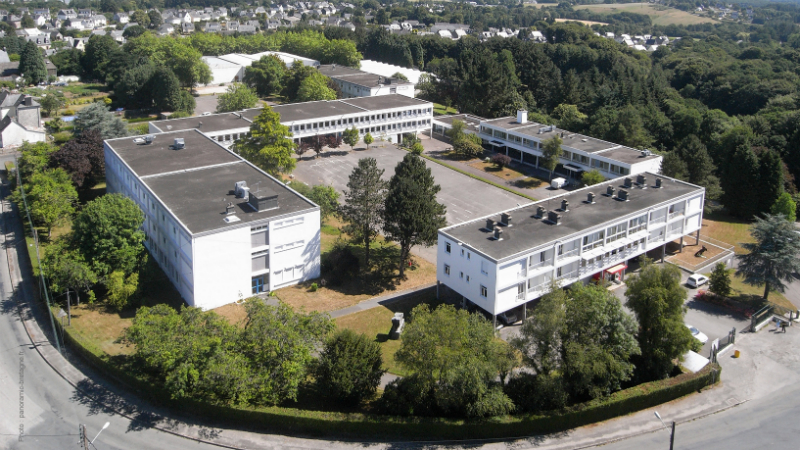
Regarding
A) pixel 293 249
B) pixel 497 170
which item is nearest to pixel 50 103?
pixel 497 170

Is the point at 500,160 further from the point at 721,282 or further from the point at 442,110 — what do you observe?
the point at 721,282

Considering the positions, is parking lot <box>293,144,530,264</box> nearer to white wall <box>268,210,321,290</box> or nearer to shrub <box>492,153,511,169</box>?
shrub <box>492,153,511,169</box>

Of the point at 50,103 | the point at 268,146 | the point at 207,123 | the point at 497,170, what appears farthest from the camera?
the point at 50,103

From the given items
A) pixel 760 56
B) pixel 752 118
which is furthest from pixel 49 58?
pixel 760 56

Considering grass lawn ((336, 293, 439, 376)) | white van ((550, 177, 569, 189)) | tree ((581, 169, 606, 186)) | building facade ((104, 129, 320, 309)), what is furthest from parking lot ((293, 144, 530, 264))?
building facade ((104, 129, 320, 309))

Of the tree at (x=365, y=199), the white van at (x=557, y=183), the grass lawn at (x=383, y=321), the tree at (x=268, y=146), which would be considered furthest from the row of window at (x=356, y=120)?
the grass lawn at (x=383, y=321)

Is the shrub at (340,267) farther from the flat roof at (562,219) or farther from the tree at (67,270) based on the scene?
the tree at (67,270)
